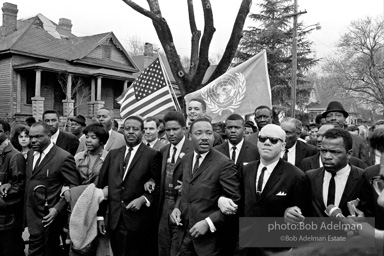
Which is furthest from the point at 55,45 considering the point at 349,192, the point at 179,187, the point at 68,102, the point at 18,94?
the point at 349,192

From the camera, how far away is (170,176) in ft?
15.5

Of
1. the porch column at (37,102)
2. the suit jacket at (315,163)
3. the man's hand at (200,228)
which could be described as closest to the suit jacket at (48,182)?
the man's hand at (200,228)

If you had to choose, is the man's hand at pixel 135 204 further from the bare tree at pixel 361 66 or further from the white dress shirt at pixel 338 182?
the bare tree at pixel 361 66

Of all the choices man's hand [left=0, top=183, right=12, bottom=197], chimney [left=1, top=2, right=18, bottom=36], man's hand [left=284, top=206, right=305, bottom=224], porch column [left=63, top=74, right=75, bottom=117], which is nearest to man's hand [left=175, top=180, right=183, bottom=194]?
man's hand [left=284, top=206, right=305, bottom=224]

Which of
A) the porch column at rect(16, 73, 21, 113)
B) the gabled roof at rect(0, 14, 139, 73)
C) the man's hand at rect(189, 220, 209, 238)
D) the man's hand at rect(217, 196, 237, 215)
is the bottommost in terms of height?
the man's hand at rect(189, 220, 209, 238)

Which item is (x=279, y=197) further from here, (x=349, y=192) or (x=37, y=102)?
(x=37, y=102)

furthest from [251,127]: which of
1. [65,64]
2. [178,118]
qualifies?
[65,64]

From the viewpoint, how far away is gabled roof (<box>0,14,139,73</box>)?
2619 cm

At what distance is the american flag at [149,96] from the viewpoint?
24.9ft

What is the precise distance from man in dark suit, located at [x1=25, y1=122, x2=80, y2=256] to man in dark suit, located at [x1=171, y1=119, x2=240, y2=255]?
1.62m

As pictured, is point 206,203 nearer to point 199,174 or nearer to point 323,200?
point 199,174

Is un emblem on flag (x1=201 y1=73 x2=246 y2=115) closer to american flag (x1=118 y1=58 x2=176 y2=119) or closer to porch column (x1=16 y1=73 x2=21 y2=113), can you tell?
american flag (x1=118 y1=58 x2=176 y2=119)

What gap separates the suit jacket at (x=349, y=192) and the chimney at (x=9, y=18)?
2952cm

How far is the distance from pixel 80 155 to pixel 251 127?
13.7 feet
